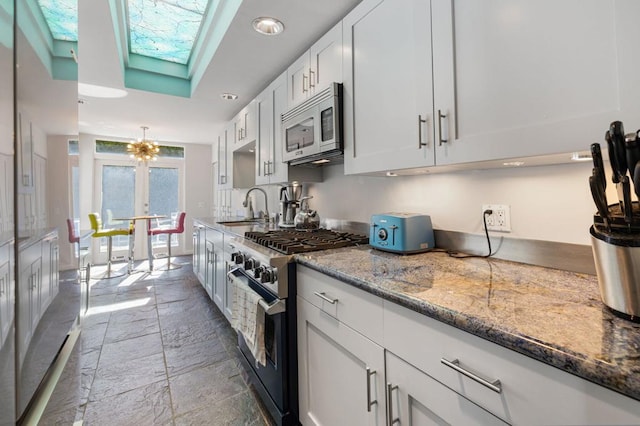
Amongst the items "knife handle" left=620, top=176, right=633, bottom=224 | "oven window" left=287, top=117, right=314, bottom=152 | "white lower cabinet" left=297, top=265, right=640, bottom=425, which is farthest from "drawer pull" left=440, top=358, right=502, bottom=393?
"oven window" left=287, top=117, right=314, bottom=152

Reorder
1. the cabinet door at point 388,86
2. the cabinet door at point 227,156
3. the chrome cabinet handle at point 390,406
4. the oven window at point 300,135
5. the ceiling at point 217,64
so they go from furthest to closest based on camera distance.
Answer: the cabinet door at point 227,156 → the oven window at point 300,135 → the ceiling at point 217,64 → the cabinet door at point 388,86 → the chrome cabinet handle at point 390,406

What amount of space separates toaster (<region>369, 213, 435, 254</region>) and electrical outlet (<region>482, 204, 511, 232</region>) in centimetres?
28

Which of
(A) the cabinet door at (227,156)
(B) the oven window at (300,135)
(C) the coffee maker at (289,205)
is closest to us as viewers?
(B) the oven window at (300,135)

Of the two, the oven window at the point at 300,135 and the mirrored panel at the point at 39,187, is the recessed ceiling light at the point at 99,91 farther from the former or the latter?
the mirrored panel at the point at 39,187

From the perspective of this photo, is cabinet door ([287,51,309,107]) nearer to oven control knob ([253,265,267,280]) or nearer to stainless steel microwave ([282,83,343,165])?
stainless steel microwave ([282,83,343,165])

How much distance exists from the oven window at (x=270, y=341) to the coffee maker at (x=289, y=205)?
1.01 m

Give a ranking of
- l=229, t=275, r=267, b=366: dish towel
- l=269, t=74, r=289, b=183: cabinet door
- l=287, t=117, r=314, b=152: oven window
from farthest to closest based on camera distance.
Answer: l=269, t=74, r=289, b=183: cabinet door < l=287, t=117, r=314, b=152: oven window < l=229, t=275, r=267, b=366: dish towel

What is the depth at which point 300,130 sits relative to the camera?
6.46ft

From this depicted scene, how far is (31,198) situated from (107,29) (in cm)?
219

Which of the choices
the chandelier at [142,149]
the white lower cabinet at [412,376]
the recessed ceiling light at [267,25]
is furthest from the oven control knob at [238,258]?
the chandelier at [142,149]

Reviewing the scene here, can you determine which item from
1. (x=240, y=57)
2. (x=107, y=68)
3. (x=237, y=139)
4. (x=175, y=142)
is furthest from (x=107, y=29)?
→ (x=175, y=142)

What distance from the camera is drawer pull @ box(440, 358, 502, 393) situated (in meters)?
0.58

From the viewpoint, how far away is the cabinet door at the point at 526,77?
0.72 metres

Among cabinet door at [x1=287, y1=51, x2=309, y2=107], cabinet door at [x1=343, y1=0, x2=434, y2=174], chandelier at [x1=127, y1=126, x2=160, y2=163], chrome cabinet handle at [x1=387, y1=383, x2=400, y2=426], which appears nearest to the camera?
chrome cabinet handle at [x1=387, y1=383, x2=400, y2=426]
